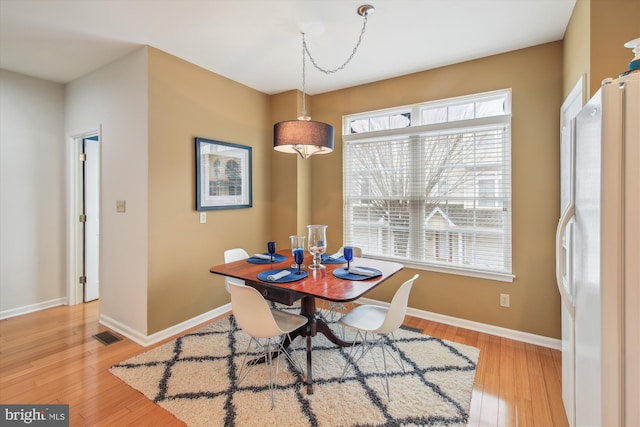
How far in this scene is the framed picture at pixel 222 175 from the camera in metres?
3.12

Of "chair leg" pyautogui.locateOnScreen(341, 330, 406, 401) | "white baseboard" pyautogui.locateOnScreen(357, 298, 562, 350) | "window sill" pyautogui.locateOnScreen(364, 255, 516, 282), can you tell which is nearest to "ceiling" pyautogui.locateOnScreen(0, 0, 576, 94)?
"window sill" pyautogui.locateOnScreen(364, 255, 516, 282)

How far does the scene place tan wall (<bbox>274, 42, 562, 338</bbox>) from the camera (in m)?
2.57

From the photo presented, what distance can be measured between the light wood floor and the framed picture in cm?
154

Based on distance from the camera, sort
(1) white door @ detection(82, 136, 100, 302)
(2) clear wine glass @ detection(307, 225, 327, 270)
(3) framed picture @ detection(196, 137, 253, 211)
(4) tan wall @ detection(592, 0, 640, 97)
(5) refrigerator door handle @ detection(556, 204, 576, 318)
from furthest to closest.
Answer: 1. (1) white door @ detection(82, 136, 100, 302)
2. (3) framed picture @ detection(196, 137, 253, 211)
3. (2) clear wine glass @ detection(307, 225, 327, 270)
4. (4) tan wall @ detection(592, 0, 640, 97)
5. (5) refrigerator door handle @ detection(556, 204, 576, 318)

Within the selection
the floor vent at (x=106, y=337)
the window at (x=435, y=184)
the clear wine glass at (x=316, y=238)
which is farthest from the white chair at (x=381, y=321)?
the floor vent at (x=106, y=337)

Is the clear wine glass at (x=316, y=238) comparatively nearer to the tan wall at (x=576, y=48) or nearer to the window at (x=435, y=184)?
the window at (x=435, y=184)

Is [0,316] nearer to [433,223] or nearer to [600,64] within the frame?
[433,223]

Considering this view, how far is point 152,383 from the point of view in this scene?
6.90 feet

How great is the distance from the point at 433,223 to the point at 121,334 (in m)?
3.31

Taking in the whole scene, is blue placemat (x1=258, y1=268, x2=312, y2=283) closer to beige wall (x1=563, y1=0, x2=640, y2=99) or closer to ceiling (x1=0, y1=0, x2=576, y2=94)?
ceiling (x1=0, y1=0, x2=576, y2=94)

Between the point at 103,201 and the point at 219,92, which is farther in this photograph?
the point at 219,92

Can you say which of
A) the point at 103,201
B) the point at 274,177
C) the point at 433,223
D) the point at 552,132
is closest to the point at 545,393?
the point at 433,223

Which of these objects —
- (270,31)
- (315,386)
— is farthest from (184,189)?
(315,386)

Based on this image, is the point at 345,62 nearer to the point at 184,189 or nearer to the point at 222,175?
the point at 222,175
